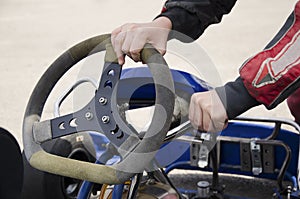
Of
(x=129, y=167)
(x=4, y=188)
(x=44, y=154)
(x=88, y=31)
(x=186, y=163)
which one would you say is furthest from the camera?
(x=88, y=31)

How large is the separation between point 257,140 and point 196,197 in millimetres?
342

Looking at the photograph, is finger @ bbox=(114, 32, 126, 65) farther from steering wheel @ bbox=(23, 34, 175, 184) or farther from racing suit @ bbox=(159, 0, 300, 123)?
racing suit @ bbox=(159, 0, 300, 123)

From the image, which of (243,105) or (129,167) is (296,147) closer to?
(243,105)

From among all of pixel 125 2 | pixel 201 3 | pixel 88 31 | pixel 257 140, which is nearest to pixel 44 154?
pixel 201 3

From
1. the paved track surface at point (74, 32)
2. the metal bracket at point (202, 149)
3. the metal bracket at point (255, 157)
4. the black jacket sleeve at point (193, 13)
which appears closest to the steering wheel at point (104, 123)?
the black jacket sleeve at point (193, 13)

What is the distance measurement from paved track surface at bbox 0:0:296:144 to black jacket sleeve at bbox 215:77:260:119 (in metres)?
2.24

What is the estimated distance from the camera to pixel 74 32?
606cm

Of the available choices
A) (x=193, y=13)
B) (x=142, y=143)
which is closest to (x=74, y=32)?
(x=193, y=13)

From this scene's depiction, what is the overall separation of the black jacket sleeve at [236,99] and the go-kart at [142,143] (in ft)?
0.42

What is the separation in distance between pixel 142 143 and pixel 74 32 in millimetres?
4845

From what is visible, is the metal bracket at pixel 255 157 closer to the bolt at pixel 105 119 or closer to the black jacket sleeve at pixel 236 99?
the black jacket sleeve at pixel 236 99

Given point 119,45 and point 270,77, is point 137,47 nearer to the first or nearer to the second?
point 119,45

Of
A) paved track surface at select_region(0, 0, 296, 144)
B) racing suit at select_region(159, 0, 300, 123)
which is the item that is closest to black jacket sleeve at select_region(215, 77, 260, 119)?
racing suit at select_region(159, 0, 300, 123)

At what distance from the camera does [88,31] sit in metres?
6.05
